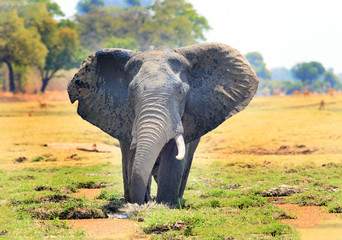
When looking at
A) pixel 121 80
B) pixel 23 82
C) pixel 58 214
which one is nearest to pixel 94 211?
pixel 58 214

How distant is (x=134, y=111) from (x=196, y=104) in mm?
794

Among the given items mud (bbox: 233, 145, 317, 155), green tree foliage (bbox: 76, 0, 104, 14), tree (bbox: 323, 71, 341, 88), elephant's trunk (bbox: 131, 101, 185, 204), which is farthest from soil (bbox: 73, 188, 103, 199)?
tree (bbox: 323, 71, 341, 88)

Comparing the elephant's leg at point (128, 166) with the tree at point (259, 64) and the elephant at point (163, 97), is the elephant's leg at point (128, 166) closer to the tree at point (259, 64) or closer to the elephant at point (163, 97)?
the elephant at point (163, 97)

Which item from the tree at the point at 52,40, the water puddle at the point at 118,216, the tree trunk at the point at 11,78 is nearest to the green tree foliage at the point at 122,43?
the tree at the point at 52,40

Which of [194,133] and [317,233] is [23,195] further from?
[317,233]

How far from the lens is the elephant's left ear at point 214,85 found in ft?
23.4

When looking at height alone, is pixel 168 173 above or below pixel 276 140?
above

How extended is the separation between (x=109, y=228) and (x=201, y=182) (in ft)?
14.1

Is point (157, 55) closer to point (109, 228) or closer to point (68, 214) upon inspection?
point (109, 228)

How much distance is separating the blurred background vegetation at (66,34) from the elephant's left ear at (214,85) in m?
27.3

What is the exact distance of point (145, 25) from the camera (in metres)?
55.1

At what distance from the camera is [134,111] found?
6859 mm

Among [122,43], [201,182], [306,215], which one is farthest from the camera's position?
[122,43]

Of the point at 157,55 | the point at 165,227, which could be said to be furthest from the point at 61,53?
the point at 165,227
